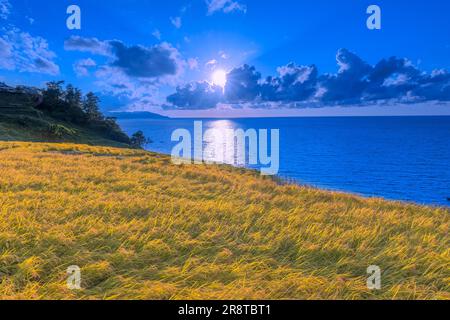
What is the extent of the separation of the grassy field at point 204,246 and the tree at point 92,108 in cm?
9642

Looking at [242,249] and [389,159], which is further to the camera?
[389,159]

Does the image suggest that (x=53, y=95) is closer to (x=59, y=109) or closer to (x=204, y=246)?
(x=59, y=109)

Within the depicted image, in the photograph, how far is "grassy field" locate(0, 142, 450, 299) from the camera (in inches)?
193

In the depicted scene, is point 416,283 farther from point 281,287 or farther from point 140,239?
point 140,239

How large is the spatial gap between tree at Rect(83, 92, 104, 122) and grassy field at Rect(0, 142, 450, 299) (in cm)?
9642

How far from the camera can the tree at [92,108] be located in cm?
9791

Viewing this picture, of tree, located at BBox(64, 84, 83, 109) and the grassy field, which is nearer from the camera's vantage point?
the grassy field

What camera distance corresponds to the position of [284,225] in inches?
320

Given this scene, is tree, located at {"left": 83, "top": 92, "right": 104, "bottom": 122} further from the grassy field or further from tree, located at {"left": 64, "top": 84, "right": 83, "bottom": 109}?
the grassy field

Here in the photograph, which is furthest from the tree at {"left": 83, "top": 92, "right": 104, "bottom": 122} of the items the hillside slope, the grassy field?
the grassy field

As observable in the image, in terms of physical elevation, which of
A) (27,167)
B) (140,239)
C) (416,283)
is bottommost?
(416,283)

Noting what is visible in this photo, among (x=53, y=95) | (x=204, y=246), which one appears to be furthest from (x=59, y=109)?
(x=204, y=246)
